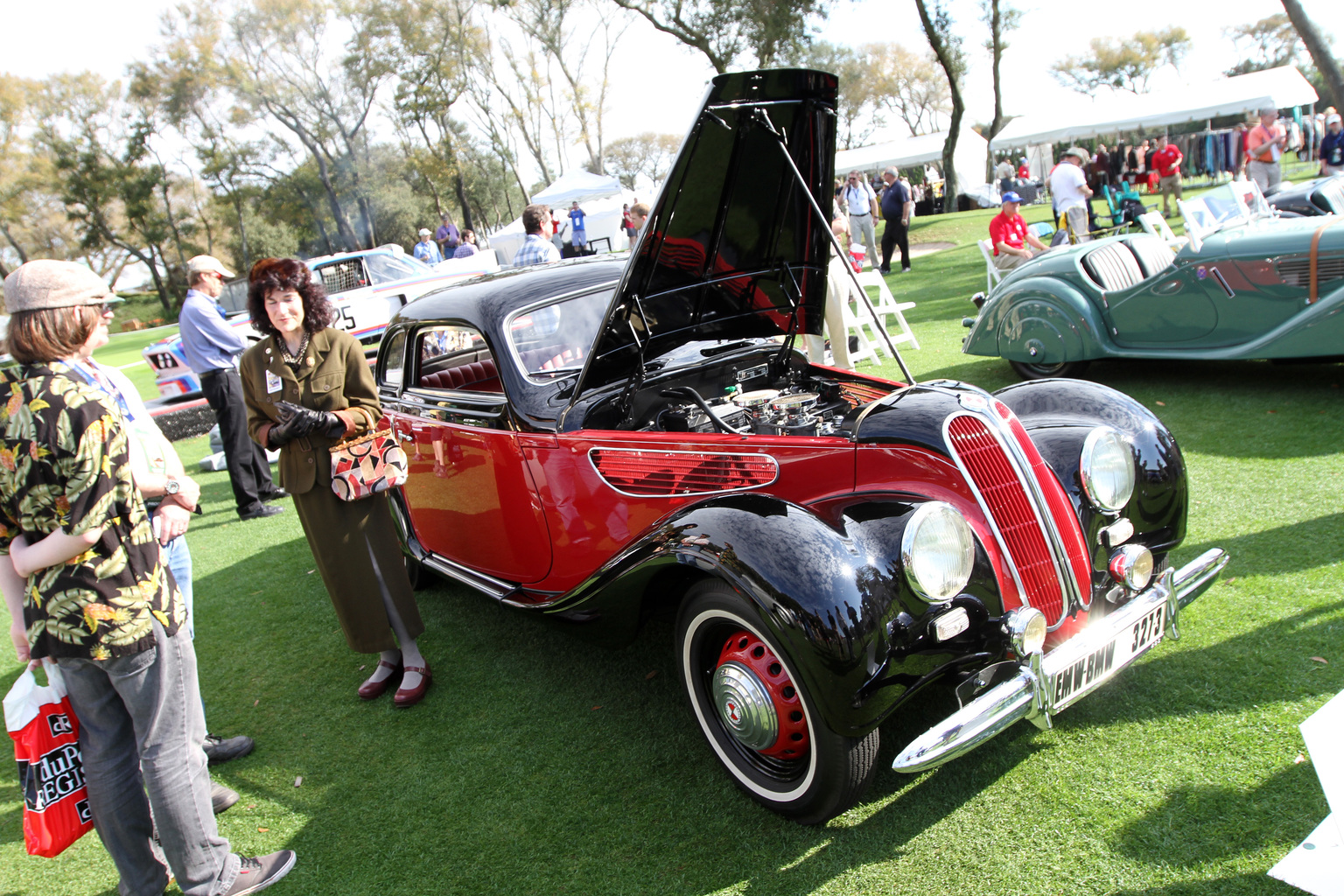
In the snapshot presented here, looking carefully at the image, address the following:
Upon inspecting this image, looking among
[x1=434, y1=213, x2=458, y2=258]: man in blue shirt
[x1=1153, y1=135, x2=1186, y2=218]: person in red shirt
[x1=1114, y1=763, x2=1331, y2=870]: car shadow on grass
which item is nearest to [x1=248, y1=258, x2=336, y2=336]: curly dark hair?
[x1=1114, y1=763, x2=1331, y2=870]: car shadow on grass

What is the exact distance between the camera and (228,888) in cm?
247

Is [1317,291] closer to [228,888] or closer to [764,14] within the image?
[228,888]

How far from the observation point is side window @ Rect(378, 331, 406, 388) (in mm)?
4438

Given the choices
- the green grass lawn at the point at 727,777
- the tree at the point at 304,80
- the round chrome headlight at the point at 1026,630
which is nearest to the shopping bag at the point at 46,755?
the green grass lawn at the point at 727,777

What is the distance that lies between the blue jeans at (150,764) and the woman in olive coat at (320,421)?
1049 mm

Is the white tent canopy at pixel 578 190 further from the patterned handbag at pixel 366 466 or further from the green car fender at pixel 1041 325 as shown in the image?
the patterned handbag at pixel 366 466

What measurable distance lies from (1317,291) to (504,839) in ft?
19.4

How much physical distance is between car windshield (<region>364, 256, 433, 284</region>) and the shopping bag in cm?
1174

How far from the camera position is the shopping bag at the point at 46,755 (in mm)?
2252

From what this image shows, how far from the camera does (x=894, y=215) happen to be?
47.2ft

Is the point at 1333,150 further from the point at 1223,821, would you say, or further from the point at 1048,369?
the point at 1223,821

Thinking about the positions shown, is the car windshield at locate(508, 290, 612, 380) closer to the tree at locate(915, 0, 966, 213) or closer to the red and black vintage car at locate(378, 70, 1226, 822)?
the red and black vintage car at locate(378, 70, 1226, 822)

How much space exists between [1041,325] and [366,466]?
17.5ft

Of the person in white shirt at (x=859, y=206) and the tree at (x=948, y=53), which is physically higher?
the tree at (x=948, y=53)
